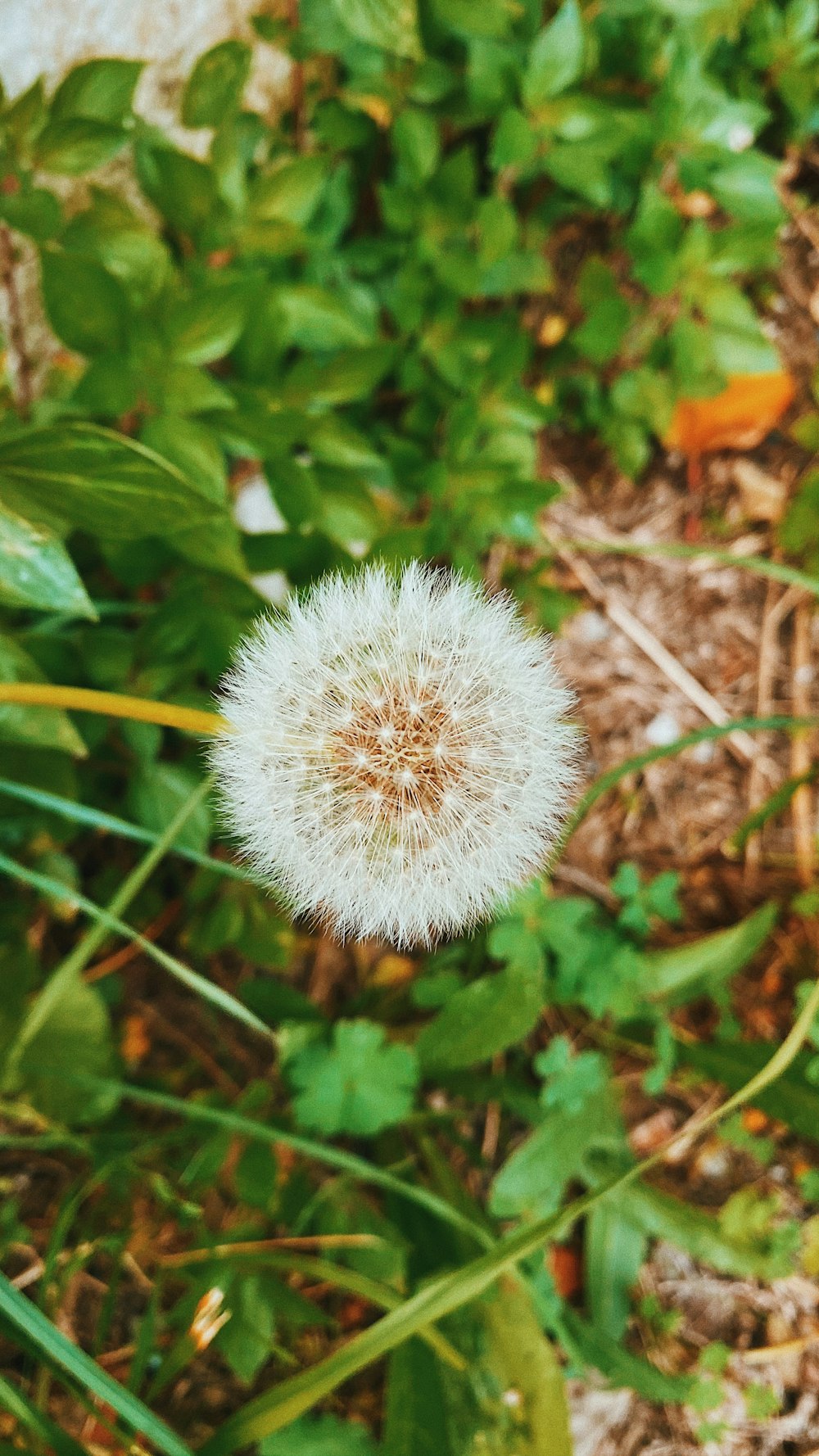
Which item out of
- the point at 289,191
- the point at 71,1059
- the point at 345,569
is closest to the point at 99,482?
the point at 345,569

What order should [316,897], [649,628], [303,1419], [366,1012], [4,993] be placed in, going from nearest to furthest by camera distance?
[316,897]
[303,1419]
[4,993]
[366,1012]
[649,628]

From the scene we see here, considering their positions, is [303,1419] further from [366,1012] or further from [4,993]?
[4,993]

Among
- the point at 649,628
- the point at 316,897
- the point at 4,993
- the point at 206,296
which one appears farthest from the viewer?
the point at 649,628

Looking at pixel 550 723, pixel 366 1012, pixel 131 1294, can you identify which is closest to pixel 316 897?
pixel 550 723

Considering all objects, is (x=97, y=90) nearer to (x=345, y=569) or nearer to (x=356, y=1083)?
(x=345, y=569)

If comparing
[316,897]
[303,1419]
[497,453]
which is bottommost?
[303,1419]
